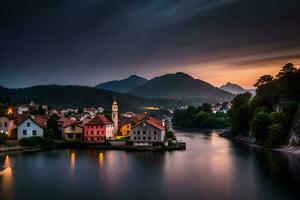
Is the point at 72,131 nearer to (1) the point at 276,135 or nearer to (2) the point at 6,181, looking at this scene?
(2) the point at 6,181

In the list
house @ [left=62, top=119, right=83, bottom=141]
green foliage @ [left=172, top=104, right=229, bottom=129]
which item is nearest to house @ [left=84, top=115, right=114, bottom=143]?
house @ [left=62, top=119, right=83, bottom=141]

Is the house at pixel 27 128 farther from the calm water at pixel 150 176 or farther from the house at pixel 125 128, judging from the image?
the house at pixel 125 128

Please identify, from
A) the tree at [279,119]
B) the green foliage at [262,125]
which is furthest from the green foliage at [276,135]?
the green foliage at [262,125]

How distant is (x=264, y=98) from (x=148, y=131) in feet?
87.0

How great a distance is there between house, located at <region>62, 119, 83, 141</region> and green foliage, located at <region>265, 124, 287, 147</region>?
27.8 metres

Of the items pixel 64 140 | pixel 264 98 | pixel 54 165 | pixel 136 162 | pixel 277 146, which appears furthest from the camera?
pixel 264 98

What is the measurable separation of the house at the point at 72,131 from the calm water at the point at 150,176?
11047 millimetres

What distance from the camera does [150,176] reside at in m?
33.9

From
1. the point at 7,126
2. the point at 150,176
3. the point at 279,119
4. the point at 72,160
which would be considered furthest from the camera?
the point at 7,126

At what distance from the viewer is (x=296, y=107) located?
58781 millimetres

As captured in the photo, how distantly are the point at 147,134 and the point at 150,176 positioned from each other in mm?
21789

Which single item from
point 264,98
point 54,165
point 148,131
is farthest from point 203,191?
point 264,98

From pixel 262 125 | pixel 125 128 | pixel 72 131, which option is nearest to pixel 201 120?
pixel 125 128

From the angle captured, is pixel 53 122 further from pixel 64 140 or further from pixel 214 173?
pixel 214 173
